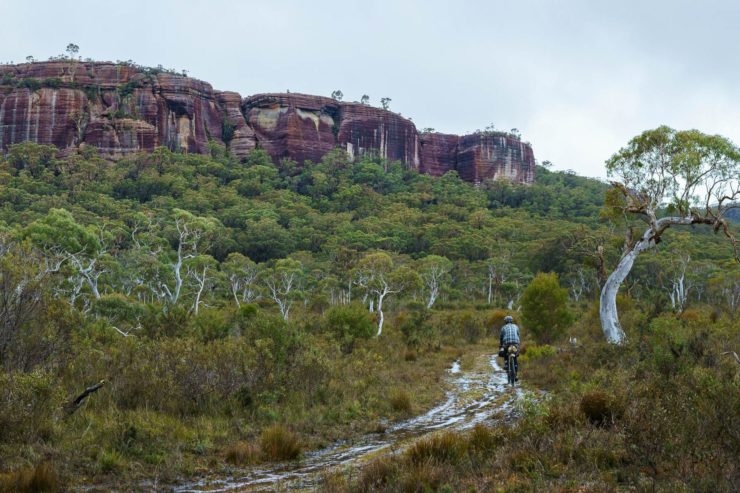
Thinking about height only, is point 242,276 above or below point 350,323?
above

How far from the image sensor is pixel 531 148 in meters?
130

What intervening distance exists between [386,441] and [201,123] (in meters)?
110

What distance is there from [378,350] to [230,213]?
60.6 metres

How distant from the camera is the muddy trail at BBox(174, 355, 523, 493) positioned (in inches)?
232

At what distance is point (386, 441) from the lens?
7.92m

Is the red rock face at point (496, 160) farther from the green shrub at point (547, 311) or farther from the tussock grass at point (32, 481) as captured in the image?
the tussock grass at point (32, 481)

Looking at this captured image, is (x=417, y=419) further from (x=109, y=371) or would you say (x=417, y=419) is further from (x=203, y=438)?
(x=109, y=371)

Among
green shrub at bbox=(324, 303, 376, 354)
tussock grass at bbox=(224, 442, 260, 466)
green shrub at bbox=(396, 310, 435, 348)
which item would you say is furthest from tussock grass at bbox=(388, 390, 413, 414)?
green shrub at bbox=(396, 310, 435, 348)

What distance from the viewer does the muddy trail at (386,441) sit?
5.89 meters

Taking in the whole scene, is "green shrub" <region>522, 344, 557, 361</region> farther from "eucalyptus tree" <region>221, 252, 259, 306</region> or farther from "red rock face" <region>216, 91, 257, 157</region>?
"red rock face" <region>216, 91, 257, 157</region>

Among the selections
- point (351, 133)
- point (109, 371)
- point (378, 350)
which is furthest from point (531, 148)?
point (109, 371)

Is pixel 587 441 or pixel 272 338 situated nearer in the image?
pixel 587 441

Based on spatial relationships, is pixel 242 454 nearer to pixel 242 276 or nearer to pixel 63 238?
pixel 63 238

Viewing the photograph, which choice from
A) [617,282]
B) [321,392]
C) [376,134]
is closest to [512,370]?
[321,392]
